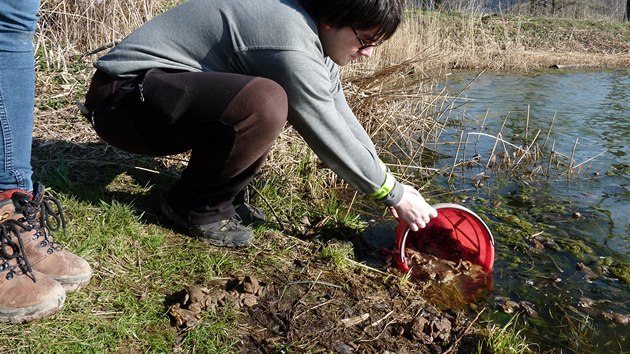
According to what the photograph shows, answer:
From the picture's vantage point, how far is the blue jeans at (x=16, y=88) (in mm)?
1696

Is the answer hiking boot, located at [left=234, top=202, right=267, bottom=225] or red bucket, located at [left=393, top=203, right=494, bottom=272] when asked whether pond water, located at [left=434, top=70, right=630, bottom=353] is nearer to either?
red bucket, located at [left=393, top=203, right=494, bottom=272]

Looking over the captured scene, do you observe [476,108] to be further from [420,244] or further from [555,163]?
[420,244]

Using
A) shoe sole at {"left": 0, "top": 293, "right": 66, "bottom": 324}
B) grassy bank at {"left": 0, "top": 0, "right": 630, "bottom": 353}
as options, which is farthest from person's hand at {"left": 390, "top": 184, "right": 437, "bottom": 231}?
shoe sole at {"left": 0, "top": 293, "right": 66, "bottom": 324}

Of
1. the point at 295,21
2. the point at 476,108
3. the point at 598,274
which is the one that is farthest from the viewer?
the point at 476,108

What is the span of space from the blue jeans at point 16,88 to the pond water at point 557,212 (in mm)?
1979

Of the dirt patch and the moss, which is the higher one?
the dirt patch

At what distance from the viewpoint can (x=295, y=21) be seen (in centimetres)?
208

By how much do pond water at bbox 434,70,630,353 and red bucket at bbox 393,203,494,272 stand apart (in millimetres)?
131

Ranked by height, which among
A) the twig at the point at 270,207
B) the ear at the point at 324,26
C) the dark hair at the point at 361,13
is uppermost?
the dark hair at the point at 361,13

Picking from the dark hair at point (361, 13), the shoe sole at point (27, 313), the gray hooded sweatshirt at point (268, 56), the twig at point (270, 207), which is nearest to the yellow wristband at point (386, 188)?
the gray hooded sweatshirt at point (268, 56)

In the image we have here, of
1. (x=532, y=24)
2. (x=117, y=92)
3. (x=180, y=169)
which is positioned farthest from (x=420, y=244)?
(x=532, y=24)

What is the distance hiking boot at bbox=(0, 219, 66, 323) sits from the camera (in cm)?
175

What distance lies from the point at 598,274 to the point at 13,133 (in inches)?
108

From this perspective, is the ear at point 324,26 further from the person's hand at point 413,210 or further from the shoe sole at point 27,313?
the shoe sole at point 27,313
